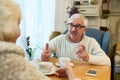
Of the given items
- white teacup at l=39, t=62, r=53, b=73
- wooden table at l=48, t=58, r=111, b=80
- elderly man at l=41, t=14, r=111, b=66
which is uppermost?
elderly man at l=41, t=14, r=111, b=66

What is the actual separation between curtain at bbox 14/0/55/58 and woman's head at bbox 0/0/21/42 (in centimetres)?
178

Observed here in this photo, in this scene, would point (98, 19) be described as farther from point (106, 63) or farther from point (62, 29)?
point (106, 63)

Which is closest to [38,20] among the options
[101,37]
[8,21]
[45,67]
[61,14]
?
[61,14]

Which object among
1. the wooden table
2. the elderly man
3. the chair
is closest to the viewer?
the wooden table

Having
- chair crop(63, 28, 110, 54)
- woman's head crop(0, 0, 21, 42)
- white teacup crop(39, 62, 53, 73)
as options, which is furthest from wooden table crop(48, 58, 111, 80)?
chair crop(63, 28, 110, 54)

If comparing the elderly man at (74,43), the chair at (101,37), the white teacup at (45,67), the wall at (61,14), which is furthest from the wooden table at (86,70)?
the wall at (61,14)

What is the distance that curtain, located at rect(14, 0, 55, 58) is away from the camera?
9.36ft

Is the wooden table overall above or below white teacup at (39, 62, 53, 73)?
below

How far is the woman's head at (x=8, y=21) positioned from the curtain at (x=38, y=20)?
1776mm

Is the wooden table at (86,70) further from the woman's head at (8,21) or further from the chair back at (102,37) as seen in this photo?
the chair back at (102,37)

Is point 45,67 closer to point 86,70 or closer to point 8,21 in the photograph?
point 86,70

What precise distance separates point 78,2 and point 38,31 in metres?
0.86

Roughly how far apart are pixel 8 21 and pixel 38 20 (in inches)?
90.3

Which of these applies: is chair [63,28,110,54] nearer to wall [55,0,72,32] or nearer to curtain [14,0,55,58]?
curtain [14,0,55,58]
